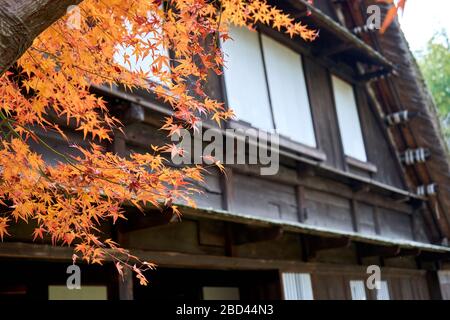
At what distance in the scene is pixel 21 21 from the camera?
8.03ft

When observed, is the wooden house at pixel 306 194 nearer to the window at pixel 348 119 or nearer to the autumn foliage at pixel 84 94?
the window at pixel 348 119

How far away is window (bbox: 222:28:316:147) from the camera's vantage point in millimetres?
8037

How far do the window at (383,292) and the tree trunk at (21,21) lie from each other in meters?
8.71

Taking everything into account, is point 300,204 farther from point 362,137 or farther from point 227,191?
point 362,137

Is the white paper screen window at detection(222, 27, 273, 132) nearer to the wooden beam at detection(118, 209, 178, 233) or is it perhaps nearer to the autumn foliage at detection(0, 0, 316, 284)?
the wooden beam at detection(118, 209, 178, 233)

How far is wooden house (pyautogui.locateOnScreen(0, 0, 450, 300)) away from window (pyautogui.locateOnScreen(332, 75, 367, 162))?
4 centimetres

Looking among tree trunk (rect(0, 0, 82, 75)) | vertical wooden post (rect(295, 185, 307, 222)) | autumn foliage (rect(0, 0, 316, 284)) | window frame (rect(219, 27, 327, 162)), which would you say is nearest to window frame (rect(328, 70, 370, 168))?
window frame (rect(219, 27, 327, 162))

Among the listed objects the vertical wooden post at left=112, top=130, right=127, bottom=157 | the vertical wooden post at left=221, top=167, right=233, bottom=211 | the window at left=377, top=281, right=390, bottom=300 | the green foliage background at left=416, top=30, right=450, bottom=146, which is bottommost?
the window at left=377, top=281, right=390, bottom=300

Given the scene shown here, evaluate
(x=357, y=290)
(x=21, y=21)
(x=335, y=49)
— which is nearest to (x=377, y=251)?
(x=357, y=290)

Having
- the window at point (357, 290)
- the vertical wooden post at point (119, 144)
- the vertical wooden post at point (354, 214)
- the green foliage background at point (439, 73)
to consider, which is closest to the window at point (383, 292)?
the window at point (357, 290)

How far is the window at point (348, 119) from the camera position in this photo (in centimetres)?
1038

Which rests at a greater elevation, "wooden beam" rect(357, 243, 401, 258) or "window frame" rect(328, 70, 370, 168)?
"window frame" rect(328, 70, 370, 168)

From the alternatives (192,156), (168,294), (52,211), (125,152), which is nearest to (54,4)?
(52,211)
